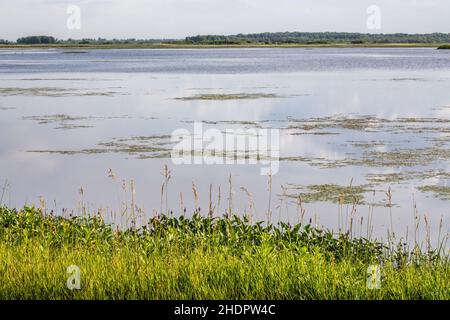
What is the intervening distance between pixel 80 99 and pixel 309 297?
76.5 feet

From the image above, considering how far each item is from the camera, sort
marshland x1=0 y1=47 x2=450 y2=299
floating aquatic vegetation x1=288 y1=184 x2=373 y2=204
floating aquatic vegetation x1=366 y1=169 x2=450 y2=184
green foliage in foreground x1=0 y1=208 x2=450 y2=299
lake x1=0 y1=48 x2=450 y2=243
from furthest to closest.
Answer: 1. floating aquatic vegetation x1=366 y1=169 x2=450 y2=184
2. floating aquatic vegetation x1=288 y1=184 x2=373 y2=204
3. lake x1=0 y1=48 x2=450 y2=243
4. marshland x1=0 y1=47 x2=450 y2=299
5. green foliage in foreground x1=0 y1=208 x2=450 y2=299

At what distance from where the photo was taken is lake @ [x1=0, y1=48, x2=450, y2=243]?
1074cm

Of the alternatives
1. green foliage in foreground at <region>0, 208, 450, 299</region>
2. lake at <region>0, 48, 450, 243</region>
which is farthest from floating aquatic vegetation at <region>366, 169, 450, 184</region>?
green foliage in foreground at <region>0, 208, 450, 299</region>

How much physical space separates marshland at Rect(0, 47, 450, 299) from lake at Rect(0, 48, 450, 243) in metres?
0.04

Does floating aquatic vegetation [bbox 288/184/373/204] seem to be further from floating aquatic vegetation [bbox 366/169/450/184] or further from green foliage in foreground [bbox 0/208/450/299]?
green foliage in foreground [bbox 0/208/450/299]

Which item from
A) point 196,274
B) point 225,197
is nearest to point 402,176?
point 225,197

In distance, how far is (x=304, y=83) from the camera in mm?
35625

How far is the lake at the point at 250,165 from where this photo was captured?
10.7 metres

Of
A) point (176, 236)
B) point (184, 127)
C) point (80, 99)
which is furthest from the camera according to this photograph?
point (80, 99)

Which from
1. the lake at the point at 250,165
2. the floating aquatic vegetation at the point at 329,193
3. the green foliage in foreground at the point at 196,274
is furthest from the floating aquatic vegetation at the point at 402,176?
the green foliage in foreground at the point at 196,274

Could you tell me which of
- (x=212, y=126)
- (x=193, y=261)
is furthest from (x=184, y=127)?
(x=193, y=261)

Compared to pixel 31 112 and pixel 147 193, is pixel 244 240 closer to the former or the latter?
pixel 147 193

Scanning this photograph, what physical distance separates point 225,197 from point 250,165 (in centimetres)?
247
